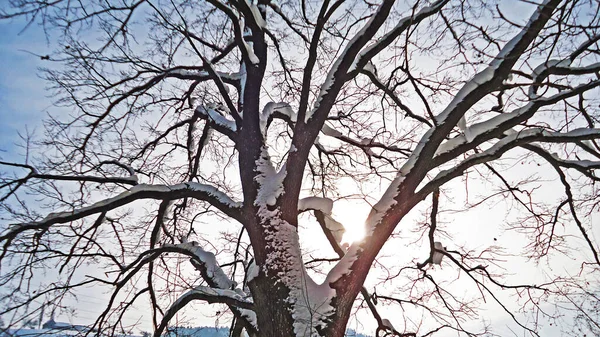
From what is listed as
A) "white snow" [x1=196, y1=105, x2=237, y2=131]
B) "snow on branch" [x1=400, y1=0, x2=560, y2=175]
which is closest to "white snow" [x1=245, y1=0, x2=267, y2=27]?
"white snow" [x1=196, y1=105, x2=237, y2=131]

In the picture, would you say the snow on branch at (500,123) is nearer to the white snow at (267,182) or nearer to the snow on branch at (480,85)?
the snow on branch at (480,85)

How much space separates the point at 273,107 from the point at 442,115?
6.95ft

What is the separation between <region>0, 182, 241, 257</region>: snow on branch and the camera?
3256 millimetres

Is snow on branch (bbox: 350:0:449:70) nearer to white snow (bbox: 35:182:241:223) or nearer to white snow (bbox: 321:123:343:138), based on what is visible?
white snow (bbox: 321:123:343:138)

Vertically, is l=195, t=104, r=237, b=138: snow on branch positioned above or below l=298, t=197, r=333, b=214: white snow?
above

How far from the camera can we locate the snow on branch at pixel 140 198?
3.26 meters

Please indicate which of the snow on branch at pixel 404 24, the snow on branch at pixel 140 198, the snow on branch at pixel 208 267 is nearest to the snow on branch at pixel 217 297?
the snow on branch at pixel 208 267

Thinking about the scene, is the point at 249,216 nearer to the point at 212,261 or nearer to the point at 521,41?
the point at 212,261

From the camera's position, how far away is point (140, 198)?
3.47 meters

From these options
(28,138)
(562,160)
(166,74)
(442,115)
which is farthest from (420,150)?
(28,138)

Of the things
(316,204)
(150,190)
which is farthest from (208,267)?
(316,204)

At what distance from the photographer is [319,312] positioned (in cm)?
261

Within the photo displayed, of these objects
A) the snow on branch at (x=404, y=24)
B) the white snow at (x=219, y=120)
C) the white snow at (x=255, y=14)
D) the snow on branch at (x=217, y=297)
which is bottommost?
the snow on branch at (x=217, y=297)

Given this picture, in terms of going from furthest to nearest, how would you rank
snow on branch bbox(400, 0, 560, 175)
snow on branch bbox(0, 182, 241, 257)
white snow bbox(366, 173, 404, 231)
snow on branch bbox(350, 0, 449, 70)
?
snow on branch bbox(0, 182, 241, 257)
snow on branch bbox(350, 0, 449, 70)
white snow bbox(366, 173, 404, 231)
snow on branch bbox(400, 0, 560, 175)
